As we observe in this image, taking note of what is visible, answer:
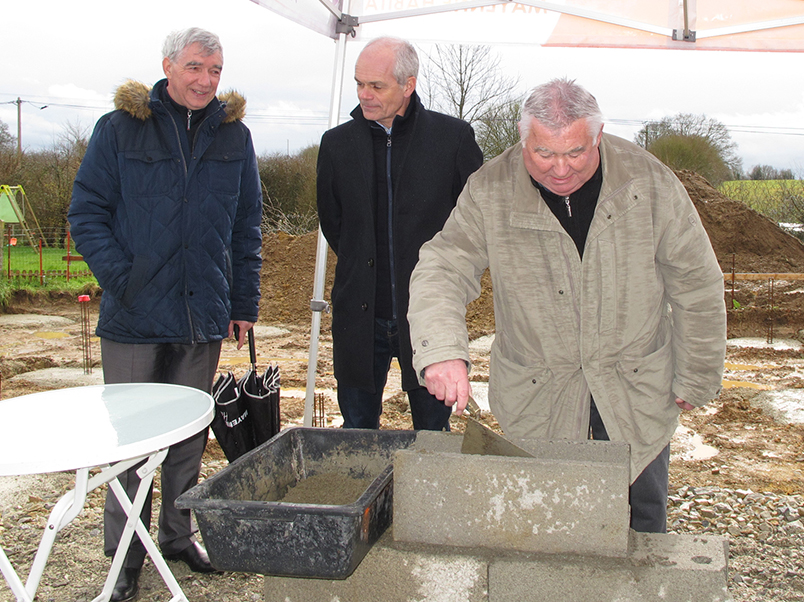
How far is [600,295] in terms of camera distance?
2199 mm

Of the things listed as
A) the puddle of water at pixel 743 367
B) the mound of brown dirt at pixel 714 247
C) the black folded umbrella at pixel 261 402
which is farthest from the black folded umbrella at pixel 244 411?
the mound of brown dirt at pixel 714 247

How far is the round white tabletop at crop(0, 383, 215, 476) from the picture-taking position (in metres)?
1.68

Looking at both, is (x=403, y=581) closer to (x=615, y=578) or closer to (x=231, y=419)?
(x=615, y=578)

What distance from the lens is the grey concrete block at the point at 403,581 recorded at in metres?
1.81

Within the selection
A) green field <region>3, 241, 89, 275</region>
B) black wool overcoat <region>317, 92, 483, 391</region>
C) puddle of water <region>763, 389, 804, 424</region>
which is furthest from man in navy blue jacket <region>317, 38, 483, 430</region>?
green field <region>3, 241, 89, 275</region>

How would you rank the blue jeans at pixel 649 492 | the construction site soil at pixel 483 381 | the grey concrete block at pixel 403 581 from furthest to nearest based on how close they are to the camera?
the construction site soil at pixel 483 381, the blue jeans at pixel 649 492, the grey concrete block at pixel 403 581

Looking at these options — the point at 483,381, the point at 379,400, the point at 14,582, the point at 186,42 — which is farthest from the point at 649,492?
the point at 483,381

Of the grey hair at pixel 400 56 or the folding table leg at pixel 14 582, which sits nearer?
the folding table leg at pixel 14 582

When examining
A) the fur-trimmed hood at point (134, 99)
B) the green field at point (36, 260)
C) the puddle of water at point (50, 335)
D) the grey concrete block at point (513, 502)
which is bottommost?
the puddle of water at point (50, 335)

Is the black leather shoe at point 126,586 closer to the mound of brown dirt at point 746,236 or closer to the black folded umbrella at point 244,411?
the black folded umbrella at point 244,411

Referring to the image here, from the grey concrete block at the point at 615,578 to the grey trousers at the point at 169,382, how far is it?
157 centimetres

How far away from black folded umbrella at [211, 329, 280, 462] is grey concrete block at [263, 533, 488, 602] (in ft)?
2.83

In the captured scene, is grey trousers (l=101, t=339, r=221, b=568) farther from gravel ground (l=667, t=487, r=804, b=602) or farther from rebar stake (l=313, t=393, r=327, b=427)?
gravel ground (l=667, t=487, r=804, b=602)

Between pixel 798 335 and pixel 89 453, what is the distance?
10.1 metres
